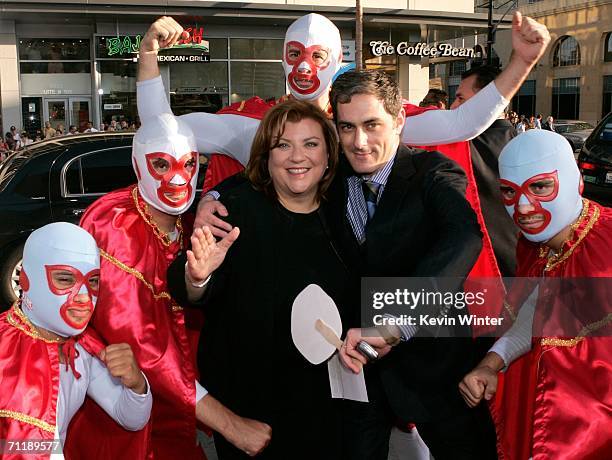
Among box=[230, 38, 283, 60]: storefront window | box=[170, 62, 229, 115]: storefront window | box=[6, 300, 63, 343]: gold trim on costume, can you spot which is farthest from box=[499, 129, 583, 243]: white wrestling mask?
box=[230, 38, 283, 60]: storefront window

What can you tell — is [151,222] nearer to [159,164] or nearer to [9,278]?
[159,164]

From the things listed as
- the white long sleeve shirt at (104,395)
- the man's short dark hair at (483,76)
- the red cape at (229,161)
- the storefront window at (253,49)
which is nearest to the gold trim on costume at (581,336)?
the white long sleeve shirt at (104,395)

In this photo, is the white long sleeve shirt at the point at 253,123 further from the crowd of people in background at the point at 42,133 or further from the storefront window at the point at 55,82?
the storefront window at the point at 55,82

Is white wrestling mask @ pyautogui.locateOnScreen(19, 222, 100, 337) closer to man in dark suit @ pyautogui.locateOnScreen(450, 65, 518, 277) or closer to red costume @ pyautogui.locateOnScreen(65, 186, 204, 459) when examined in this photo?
red costume @ pyautogui.locateOnScreen(65, 186, 204, 459)

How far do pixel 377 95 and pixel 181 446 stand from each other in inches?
69.6

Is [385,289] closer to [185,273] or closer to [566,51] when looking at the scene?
[185,273]

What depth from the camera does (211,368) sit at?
8.73 feet

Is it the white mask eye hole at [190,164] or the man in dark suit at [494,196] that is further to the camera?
the man in dark suit at [494,196]

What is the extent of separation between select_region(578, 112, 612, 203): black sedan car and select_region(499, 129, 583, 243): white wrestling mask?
295 inches

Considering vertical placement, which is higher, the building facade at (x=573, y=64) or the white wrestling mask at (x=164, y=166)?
the building facade at (x=573, y=64)

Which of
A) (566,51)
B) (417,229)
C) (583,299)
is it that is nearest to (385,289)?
(417,229)

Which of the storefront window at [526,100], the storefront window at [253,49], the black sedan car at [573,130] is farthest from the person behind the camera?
the storefront window at [526,100]

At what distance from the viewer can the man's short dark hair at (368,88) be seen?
242 cm

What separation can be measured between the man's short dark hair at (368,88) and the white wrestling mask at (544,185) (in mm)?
496
